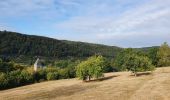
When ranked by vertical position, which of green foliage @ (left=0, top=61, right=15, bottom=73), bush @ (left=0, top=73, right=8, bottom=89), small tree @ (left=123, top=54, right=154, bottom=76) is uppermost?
small tree @ (left=123, top=54, right=154, bottom=76)

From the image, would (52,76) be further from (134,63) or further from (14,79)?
(134,63)

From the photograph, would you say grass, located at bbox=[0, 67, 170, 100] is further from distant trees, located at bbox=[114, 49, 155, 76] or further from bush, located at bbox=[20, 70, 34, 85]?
bush, located at bbox=[20, 70, 34, 85]

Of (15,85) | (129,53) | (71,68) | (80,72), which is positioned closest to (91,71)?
(80,72)

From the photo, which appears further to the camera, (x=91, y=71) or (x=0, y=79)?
(x=0, y=79)

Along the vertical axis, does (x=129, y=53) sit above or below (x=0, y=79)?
above

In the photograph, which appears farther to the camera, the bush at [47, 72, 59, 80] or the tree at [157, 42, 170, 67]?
the tree at [157, 42, 170, 67]

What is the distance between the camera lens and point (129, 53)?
374 feet

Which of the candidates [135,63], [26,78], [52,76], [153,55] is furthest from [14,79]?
[153,55]

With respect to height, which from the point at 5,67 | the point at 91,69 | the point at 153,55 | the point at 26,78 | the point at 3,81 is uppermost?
the point at 153,55

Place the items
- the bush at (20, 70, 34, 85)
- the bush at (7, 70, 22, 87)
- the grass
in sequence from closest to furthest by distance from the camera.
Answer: the grass, the bush at (7, 70, 22, 87), the bush at (20, 70, 34, 85)

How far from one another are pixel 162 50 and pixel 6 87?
75612 millimetres

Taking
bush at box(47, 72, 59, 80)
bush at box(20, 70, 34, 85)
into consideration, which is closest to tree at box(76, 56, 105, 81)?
bush at box(20, 70, 34, 85)

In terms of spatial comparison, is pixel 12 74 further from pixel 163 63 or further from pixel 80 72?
pixel 163 63

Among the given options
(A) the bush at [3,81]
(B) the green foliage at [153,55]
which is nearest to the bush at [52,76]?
(A) the bush at [3,81]
